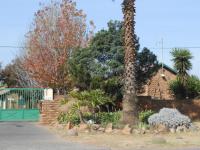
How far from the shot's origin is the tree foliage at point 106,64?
84.6 feet

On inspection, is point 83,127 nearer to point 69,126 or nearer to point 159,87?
point 69,126

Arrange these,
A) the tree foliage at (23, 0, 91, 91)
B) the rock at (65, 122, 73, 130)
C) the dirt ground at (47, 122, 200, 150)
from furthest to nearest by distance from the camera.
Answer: the tree foliage at (23, 0, 91, 91) → the rock at (65, 122, 73, 130) → the dirt ground at (47, 122, 200, 150)

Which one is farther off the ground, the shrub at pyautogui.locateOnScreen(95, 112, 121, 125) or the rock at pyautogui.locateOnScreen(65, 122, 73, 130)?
the shrub at pyautogui.locateOnScreen(95, 112, 121, 125)

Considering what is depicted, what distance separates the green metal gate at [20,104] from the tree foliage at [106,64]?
17.4 feet

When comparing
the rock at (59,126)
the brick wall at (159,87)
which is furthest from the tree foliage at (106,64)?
the brick wall at (159,87)

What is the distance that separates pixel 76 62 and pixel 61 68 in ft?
37.3

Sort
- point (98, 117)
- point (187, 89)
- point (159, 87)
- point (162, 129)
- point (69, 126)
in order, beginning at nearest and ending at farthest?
point (162, 129) → point (69, 126) → point (98, 117) → point (187, 89) → point (159, 87)

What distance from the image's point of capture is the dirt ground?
52.0ft

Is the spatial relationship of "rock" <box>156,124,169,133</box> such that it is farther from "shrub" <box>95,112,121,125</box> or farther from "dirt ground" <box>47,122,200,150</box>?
"shrub" <box>95,112,121,125</box>

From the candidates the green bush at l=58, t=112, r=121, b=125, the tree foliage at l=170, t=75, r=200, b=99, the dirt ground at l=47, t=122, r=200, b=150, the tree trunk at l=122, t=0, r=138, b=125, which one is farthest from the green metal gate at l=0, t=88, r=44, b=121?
the dirt ground at l=47, t=122, r=200, b=150

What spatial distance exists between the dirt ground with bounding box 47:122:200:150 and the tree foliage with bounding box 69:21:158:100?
6404 mm

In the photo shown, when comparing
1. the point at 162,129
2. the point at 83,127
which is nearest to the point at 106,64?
the point at 83,127

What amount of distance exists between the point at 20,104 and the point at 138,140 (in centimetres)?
1544

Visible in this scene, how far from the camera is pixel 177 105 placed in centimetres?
2936
